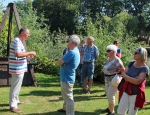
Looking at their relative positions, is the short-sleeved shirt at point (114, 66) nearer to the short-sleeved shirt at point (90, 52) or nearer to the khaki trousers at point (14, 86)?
the khaki trousers at point (14, 86)

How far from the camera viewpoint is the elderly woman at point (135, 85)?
393 centimetres

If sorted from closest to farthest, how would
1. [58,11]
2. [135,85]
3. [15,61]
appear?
1. [135,85]
2. [15,61]
3. [58,11]

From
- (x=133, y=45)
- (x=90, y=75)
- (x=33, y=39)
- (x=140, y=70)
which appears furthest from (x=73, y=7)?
(x=140, y=70)

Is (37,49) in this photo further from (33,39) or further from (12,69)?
(12,69)

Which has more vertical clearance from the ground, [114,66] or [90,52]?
[90,52]

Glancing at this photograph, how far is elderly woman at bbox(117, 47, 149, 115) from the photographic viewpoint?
3.93m

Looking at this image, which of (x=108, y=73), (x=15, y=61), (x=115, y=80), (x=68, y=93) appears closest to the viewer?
(x=68, y=93)

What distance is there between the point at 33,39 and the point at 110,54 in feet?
34.0

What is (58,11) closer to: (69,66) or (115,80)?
(115,80)

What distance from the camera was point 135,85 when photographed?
3977mm

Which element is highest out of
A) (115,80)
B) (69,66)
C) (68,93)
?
(69,66)

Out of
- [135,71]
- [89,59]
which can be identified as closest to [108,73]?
[135,71]

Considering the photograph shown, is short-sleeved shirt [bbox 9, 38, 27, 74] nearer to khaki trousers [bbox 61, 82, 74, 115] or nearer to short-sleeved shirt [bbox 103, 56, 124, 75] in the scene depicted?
khaki trousers [bbox 61, 82, 74, 115]

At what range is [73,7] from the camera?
53.6 m
